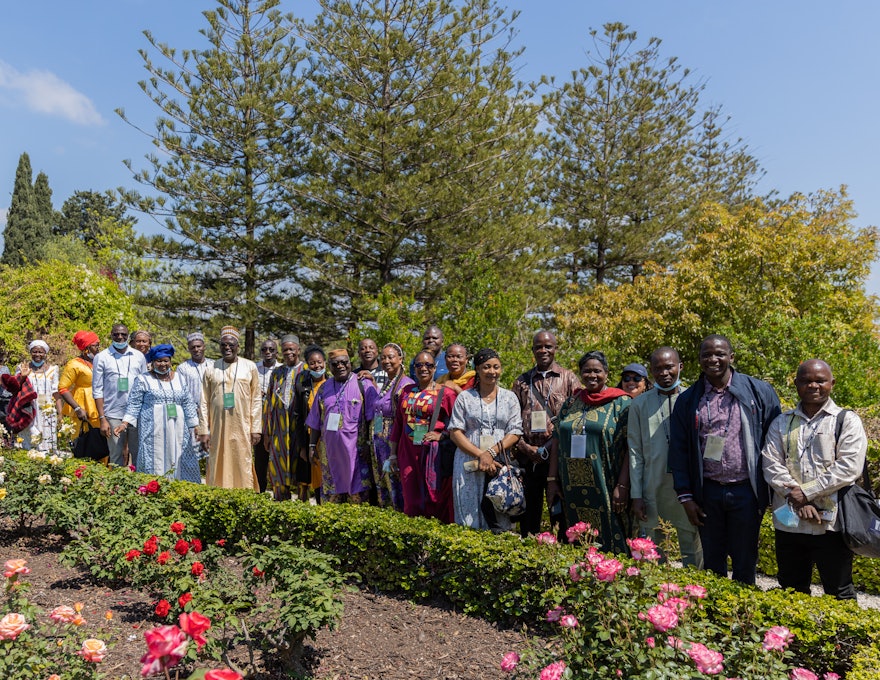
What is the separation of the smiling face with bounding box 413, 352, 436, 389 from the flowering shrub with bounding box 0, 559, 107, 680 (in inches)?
112

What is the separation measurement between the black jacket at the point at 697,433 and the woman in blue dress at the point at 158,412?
5.00 meters

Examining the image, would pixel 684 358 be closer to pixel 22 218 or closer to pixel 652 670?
pixel 652 670

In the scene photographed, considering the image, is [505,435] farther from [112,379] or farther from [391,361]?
[112,379]

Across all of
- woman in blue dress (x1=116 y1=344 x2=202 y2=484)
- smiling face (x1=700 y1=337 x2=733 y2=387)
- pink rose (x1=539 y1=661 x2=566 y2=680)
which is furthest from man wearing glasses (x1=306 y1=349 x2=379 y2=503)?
pink rose (x1=539 y1=661 x2=566 y2=680)

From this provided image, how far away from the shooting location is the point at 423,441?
5.04m

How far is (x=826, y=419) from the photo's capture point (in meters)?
3.47

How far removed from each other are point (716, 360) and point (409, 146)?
13.6 meters

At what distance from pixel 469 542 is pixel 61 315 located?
12.3 meters

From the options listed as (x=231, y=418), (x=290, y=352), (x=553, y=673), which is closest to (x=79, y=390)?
(x=231, y=418)

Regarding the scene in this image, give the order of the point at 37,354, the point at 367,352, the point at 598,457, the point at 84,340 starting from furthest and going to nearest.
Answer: the point at 37,354, the point at 84,340, the point at 367,352, the point at 598,457

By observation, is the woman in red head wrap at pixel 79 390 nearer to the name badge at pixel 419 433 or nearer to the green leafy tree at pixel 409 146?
the name badge at pixel 419 433

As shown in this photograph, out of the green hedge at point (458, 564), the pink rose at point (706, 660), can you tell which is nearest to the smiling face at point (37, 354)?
the green hedge at point (458, 564)

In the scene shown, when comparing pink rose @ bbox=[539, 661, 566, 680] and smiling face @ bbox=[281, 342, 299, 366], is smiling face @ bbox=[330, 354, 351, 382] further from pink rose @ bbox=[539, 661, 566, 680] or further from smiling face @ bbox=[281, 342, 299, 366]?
pink rose @ bbox=[539, 661, 566, 680]

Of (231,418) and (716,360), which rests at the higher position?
(716,360)
